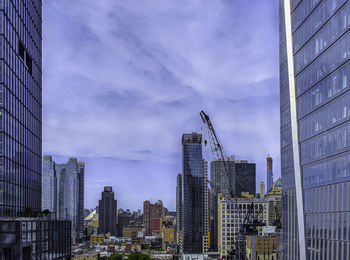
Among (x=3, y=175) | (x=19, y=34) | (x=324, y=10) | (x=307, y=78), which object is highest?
(x=19, y=34)

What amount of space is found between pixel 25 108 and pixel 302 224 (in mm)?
57645

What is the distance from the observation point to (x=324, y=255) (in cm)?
5509

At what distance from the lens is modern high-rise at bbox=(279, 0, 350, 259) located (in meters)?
50.5

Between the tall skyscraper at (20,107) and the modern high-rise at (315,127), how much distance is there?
146 feet

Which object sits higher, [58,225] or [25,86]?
[25,86]

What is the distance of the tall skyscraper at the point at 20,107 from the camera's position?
78188mm

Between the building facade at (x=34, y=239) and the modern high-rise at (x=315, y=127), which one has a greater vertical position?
the modern high-rise at (x=315, y=127)

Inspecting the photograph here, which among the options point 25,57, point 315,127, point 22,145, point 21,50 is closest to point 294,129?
point 315,127

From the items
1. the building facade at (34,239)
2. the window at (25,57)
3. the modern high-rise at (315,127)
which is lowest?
the building facade at (34,239)

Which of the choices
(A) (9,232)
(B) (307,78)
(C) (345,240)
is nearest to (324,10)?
(B) (307,78)

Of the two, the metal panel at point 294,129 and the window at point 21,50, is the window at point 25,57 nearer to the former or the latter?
the window at point 21,50

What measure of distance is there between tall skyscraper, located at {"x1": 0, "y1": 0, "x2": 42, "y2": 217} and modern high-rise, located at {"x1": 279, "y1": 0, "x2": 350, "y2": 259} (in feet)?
146

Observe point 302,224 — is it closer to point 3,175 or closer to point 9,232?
point 9,232

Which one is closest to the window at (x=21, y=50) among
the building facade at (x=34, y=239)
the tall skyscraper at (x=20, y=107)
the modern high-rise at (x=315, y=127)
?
the tall skyscraper at (x=20, y=107)
